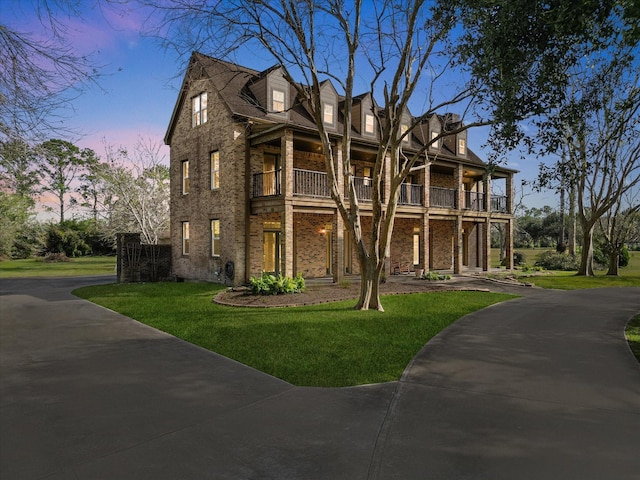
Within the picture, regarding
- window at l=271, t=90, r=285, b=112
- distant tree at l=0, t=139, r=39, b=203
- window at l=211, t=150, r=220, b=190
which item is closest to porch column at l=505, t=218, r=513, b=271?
window at l=271, t=90, r=285, b=112

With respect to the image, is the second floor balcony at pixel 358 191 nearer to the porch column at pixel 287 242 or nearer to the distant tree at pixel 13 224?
the porch column at pixel 287 242

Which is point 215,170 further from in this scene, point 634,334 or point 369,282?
point 634,334

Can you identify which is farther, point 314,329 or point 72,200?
point 72,200

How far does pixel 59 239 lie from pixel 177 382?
44.5 meters

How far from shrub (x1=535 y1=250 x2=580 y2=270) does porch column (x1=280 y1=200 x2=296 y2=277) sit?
2163 centimetres

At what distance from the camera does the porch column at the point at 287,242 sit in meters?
16.0

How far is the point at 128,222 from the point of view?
31.2 m

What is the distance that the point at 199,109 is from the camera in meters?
20.0

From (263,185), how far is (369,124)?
7.37m

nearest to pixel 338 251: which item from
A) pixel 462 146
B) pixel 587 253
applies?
pixel 462 146

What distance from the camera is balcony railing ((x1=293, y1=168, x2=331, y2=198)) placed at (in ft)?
56.5

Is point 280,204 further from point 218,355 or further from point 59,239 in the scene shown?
point 59,239

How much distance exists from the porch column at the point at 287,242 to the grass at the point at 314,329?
10.3 ft

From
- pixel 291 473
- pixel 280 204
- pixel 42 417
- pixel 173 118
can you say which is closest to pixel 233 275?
pixel 280 204
